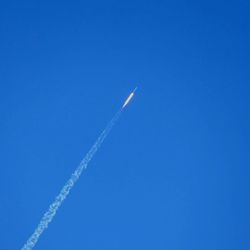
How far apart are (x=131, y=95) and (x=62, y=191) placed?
2.45 m

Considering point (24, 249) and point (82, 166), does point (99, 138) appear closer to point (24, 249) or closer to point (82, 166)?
point (82, 166)

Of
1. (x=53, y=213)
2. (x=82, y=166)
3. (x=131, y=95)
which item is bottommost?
(x=53, y=213)

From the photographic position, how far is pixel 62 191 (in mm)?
10391

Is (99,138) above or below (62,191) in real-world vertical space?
above

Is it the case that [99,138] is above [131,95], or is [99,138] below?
below

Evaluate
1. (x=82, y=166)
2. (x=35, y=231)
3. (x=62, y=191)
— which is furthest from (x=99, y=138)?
(x=35, y=231)

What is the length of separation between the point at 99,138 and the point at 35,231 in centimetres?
231

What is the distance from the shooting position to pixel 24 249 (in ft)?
33.4

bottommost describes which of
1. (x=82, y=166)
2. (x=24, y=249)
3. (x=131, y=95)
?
(x=24, y=249)

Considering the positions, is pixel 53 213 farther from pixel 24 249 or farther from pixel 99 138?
pixel 99 138

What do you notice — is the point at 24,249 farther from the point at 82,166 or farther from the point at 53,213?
the point at 82,166

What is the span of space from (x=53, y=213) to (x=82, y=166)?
1139 millimetres

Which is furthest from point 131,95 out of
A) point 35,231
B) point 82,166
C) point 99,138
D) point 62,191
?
point 35,231

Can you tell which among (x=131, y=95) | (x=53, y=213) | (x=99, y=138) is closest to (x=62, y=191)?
(x=53, y=213)
